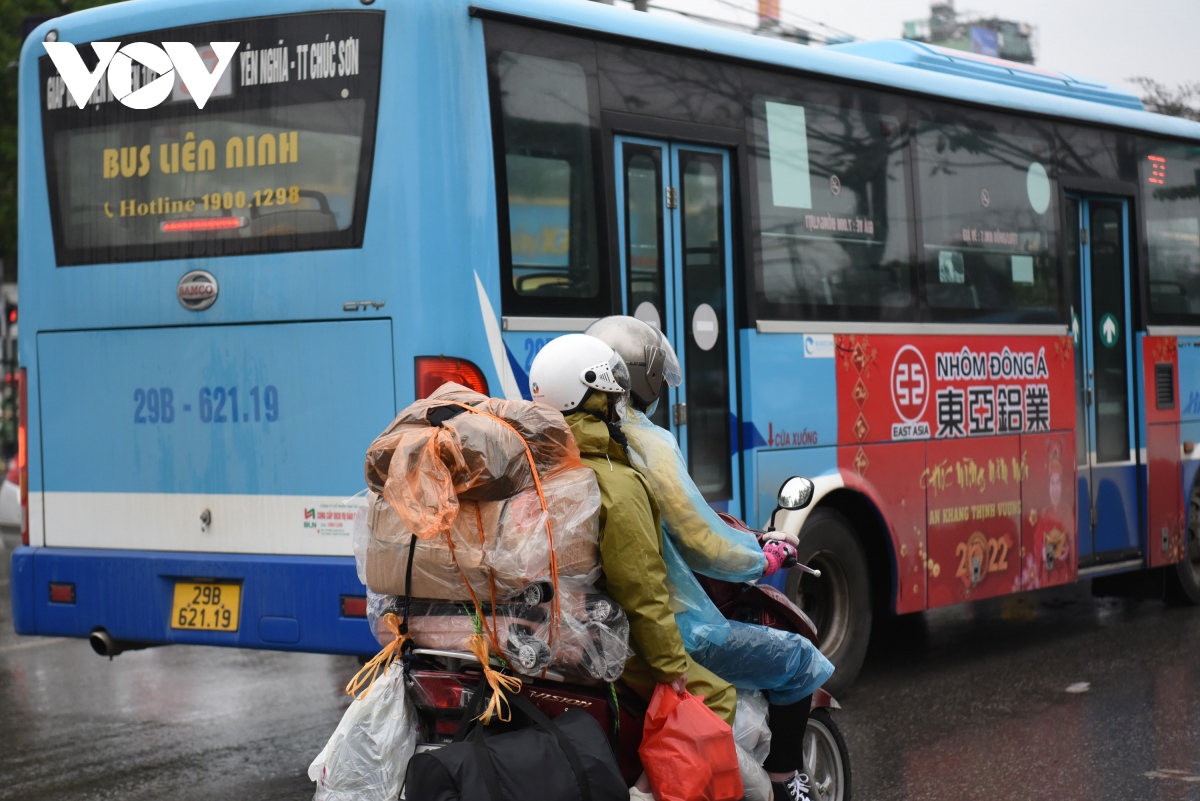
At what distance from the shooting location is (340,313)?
636 cm

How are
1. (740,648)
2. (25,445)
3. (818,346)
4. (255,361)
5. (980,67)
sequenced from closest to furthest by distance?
1. (740,648)
2. (255,361)
3. (25,445)
4. (818,346)
5. (980,67)

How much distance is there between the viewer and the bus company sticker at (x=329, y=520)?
6.33 metres

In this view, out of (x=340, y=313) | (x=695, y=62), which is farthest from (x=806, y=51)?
(x=340, y=313)

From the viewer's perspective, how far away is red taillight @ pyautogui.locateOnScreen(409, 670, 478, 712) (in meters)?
3.81

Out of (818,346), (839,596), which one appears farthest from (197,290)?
(839,596)

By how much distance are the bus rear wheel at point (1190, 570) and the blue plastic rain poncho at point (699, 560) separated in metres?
7.19

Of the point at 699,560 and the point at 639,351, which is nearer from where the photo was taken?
the point at 699,560

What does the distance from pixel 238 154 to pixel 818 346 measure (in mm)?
3013

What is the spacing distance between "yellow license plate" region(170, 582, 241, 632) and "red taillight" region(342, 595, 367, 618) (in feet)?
1.82

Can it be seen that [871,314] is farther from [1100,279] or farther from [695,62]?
[1100,279]

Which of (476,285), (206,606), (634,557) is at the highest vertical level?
(476,285)

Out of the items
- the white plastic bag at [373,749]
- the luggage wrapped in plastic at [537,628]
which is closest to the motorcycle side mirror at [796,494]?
the luggage wrapped in plastic at [537,628]

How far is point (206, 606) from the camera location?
6.61 m

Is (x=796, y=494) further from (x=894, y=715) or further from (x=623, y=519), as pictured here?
(x=894, y=715)
